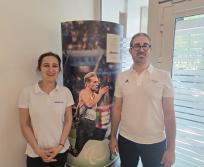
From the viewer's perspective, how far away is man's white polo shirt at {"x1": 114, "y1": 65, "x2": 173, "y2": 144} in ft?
4.68

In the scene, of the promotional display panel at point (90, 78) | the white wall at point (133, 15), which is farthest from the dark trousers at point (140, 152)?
the white wall at point (133, 15)

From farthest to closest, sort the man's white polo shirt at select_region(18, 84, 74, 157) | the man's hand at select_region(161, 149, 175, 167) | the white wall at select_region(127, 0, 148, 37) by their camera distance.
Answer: the white wall at select_region(127, 0, 148, 37) → the man's white polo shirt at select_region(18, 84, 74, 157) → the man's hand at select_region(161, 149, 175, 167)

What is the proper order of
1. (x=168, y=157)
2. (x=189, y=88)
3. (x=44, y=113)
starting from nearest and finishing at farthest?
(x=168, y=157) → (x=44, y=113) → (x=189, y=88)

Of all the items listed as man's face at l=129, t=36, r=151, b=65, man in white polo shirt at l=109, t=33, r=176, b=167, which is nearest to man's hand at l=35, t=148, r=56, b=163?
man in white polo shirt at l=109, t=33, r=176, b=167

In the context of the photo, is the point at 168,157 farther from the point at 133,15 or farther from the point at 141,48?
the point at 133,15

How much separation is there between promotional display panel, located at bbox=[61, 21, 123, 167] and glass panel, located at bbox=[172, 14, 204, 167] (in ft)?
1.99

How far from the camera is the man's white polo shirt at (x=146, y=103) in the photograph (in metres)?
1.43

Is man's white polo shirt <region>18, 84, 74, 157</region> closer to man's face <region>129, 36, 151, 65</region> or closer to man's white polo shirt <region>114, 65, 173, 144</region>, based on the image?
man's white polo shirt <region>114, 65, 173, 144</region>

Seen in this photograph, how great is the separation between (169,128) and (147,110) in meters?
0.22

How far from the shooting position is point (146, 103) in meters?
1.43

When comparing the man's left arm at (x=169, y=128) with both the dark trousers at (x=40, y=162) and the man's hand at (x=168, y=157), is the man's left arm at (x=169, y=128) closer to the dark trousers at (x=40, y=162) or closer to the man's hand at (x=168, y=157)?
the man's hand at (x=168, y=157)

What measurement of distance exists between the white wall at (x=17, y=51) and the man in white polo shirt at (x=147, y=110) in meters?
0.97

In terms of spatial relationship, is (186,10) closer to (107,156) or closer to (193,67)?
(193,67)

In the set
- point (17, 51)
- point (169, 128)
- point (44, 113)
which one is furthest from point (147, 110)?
point (17, 51)
